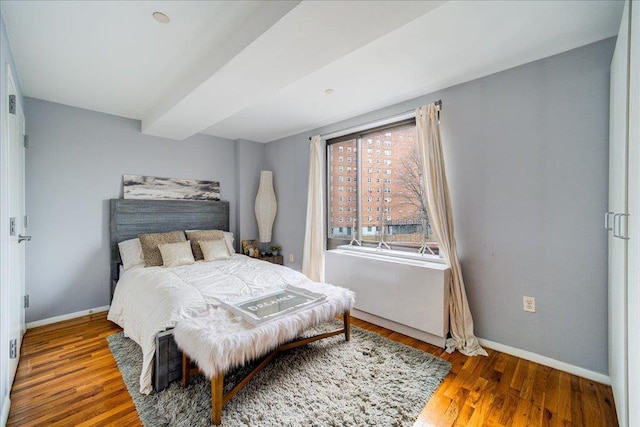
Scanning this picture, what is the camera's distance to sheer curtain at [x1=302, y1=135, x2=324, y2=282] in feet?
11.6

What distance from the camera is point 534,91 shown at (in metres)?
2.03

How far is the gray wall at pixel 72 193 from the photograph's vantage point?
2.71 meters

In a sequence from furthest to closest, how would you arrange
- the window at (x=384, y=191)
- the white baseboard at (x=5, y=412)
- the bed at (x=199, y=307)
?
1. the window at (x=384, y=191)
2. the bed at (x=199, y=307)
3. the white baseboard at (x=5, y=412)

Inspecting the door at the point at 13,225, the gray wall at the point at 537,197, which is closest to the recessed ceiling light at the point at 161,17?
the door at the point at 13,225

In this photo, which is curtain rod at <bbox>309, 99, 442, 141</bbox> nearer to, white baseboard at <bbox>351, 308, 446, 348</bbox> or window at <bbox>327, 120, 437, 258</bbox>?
window at <bbox>327, 120, 437, 258</bbox>

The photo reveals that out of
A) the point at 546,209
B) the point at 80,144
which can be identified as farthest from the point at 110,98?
the point at 546,209

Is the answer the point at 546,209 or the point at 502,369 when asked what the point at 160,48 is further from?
the point at 502,369

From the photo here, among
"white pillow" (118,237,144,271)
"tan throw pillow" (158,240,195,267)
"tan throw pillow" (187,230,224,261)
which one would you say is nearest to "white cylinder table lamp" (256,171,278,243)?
"tan throw pillow" (187,230,224,261)

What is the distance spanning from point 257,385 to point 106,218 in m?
2.74

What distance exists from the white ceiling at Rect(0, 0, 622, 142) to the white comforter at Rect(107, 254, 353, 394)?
1595 mm

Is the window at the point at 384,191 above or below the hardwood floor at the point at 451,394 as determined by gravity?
above

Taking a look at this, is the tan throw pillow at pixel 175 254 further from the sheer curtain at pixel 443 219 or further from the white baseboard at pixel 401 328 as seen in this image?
the sheer curtain at pixel 443 219

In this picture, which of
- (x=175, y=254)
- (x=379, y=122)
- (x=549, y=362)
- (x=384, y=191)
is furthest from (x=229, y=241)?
(x=549, y=362)

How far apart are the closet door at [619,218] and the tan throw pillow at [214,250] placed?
10.7 feet
